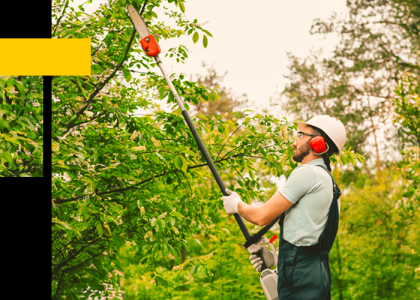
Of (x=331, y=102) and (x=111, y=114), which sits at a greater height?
(x=331, y=102)

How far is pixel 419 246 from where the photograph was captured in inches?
392

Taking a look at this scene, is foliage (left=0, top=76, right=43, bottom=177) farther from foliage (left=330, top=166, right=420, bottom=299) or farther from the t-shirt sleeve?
foliage (left=330, top=166, right=420, bottom=299)

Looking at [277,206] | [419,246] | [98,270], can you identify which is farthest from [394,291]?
[277,206]

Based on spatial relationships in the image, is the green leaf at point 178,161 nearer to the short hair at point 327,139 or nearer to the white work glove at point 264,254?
the white work glove at point 264,254

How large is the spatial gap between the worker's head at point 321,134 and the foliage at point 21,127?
1.59m

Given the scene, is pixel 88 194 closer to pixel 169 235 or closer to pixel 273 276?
pixel 169 235

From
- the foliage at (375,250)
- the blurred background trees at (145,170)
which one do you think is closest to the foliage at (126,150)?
the blurred background trees at (145,170)

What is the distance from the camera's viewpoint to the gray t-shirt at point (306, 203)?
2.15 meters

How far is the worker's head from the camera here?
2.39m

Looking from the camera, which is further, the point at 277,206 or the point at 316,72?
the point at 316,72

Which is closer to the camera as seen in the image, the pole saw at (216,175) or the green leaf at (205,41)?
the pole saw at (216,175)

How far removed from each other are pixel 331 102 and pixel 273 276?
14.6 meters

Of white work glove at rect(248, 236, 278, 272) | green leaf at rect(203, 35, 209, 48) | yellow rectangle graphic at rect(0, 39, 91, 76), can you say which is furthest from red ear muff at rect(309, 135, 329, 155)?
yellow rectangle graphic at rect(0, 39, 91, 76)

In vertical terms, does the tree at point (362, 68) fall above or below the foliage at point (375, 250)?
above
